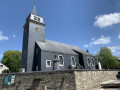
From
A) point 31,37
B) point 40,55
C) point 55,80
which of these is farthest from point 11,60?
point 55,80

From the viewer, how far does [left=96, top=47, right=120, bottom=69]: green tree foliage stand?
41.0 m

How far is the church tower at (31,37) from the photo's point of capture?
62.4ft

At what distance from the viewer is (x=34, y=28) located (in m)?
22.3

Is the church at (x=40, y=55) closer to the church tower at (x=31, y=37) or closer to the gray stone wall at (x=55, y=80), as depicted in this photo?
the church tower at (x=31, y=37)

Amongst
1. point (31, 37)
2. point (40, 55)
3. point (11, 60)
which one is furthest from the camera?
point (11, 60)

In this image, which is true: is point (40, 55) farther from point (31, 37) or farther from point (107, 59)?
point (107, 59)

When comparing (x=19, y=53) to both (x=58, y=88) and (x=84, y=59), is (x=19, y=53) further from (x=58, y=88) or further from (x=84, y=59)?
(x=58, y=88)

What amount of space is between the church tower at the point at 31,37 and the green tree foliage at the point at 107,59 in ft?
115

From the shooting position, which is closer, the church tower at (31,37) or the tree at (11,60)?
the church tower at (31,37)

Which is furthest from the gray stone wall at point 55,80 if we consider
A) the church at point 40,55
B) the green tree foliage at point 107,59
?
the green tree foliage at point 107,59

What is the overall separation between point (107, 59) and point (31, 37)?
3888 centimetres

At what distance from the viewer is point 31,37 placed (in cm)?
2105

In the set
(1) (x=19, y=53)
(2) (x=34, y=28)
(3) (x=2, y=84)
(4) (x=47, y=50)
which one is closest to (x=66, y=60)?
(4) (x=47, y=50)

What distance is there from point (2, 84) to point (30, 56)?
852 cm
